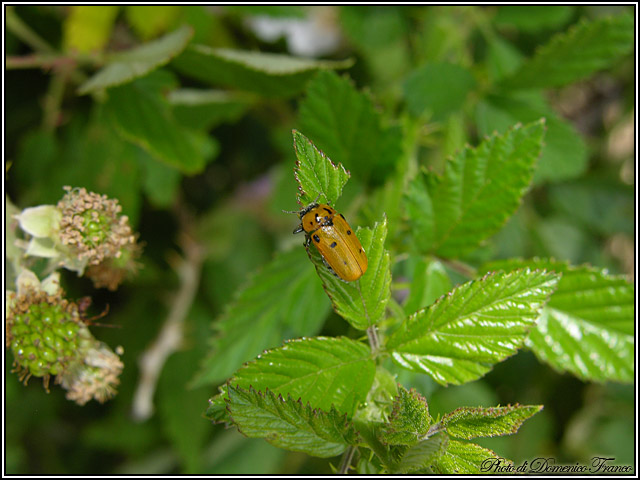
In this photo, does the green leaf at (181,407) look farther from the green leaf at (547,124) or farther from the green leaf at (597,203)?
the green leaf at (597,203)

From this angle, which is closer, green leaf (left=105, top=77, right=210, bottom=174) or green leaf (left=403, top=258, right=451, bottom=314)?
green leaf (left=403, top=258, right=451, bottom=314)

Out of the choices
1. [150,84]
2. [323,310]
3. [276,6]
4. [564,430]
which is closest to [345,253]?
[323,310]

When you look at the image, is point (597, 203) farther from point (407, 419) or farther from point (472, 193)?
point (407, 419)

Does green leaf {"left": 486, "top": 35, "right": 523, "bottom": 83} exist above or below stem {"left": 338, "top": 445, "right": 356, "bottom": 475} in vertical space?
above

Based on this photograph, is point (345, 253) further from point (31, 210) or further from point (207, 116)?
point (207, 116)

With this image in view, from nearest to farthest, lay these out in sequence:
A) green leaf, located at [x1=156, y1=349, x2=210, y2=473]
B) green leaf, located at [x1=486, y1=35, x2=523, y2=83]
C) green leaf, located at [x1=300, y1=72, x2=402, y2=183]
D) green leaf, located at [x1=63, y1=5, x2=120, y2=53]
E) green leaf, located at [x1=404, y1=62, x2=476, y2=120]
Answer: green leaf, located at [x1=300, y1=72, x2=402, y2=183] < green leaf, located at [x1=404, y1=62, x2=476, y2=120] < green leaf, located at [x1=63, y1=5, x2=120, y2=53] < green leaf, located at [x1=486, y1=35, x2=523, y2=83] < green leaf, located at [x1=156, y1=349, x2=210, y2=473]

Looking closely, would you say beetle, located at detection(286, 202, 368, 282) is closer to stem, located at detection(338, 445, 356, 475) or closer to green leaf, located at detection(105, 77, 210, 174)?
stem, located at detection(338, 445, 356, 475)

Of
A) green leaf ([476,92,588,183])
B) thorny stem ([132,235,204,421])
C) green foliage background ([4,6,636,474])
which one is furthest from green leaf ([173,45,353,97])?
thorny stem ([132,235,204,421])

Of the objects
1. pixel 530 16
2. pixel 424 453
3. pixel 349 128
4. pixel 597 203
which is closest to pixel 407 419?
pixel 424 453

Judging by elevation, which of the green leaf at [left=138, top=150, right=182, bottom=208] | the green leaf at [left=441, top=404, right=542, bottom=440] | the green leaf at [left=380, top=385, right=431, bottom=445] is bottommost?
the green leaf at [left=441, top=404, right=542, bottom=440]
